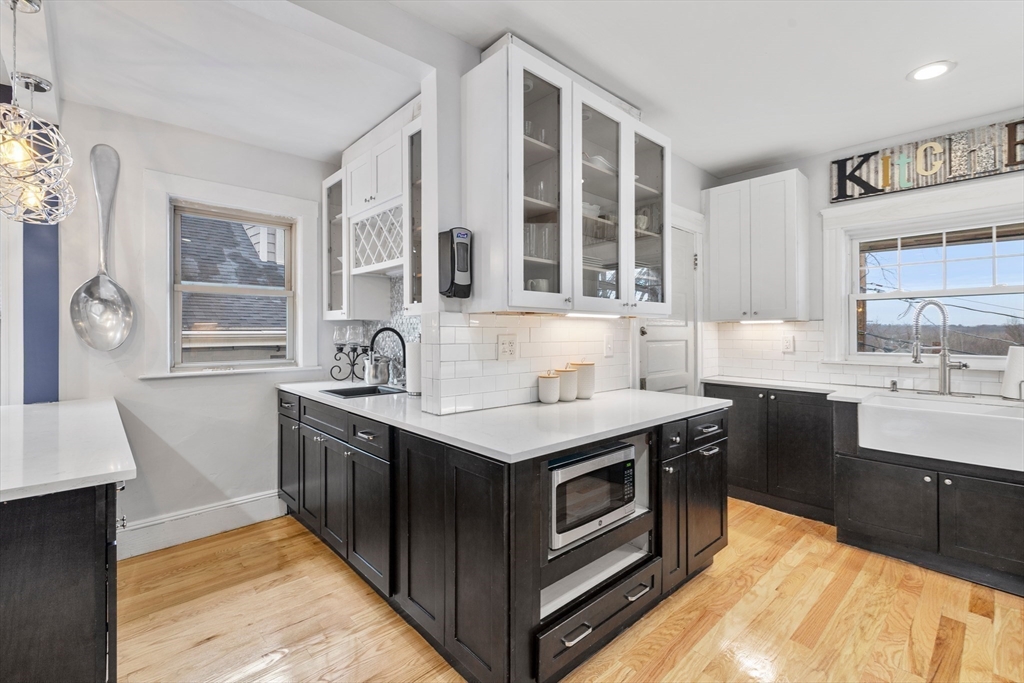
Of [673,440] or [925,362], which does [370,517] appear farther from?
[925,362]

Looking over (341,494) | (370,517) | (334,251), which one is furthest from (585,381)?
(334,251)

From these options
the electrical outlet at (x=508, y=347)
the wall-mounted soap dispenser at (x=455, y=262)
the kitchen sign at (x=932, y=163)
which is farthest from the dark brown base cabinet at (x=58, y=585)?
the kitchen sign at (x=932, y=163)

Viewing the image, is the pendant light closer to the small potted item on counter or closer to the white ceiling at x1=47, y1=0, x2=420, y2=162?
the white ceiling at x1=47, y1=0, x2=420, y2=162

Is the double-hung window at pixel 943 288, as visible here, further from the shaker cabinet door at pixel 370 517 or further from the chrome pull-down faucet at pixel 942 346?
the shaker cabinet door at pixel 370 517

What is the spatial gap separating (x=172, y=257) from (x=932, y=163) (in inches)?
194

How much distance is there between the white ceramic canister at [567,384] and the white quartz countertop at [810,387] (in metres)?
1.62

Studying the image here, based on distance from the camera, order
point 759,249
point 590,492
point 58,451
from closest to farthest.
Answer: point 58,451
point 590,492
point 759,249

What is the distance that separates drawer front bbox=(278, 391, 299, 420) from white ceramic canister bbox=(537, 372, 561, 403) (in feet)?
5.09

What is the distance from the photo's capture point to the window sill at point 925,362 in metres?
2.80

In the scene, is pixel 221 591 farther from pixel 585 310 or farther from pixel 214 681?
pixel 585 310

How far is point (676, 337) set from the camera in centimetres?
358

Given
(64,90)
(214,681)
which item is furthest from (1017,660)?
(64,90)

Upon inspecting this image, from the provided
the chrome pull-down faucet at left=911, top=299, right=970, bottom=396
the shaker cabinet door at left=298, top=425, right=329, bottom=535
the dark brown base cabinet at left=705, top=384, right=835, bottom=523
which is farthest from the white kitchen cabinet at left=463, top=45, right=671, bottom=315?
the chrome pull-down faucet at left=911, top=299, right=970, bottom=396

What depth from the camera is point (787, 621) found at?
6.67 feet
